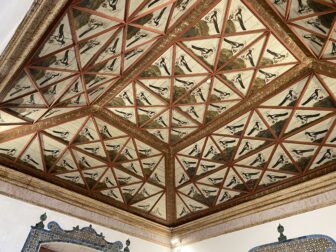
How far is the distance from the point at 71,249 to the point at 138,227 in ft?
6.30

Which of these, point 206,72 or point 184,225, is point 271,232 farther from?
point 206,72

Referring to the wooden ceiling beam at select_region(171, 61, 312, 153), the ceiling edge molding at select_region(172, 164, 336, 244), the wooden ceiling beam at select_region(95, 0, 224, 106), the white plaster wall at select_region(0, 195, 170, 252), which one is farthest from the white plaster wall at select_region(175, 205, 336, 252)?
the wooden ceiling beam at select_region(95, 0, 224, 106)

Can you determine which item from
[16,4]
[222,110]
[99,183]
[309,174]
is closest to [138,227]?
[99,183]

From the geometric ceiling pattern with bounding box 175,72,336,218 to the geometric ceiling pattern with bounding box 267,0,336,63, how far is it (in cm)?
63

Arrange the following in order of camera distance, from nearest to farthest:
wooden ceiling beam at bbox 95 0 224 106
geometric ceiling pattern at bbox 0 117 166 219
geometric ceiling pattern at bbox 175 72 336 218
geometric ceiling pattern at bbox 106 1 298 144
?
wooden ceiling beam at bbox 95 0 224 106 → geometric ceiling pattern at bbox 106 1 298 144 → geometric ceiling pattern at bbox 175 72 336 218 → geometric ceiling pattern at bbox 0 117 166 219

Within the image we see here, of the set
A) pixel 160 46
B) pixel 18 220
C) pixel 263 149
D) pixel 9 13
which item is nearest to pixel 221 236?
pixel 263 149

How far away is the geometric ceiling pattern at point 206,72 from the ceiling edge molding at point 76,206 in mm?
2366

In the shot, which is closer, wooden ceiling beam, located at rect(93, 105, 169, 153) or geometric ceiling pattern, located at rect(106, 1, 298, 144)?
geometric ceiling pattern, located at rect(106, 1, 298, 144)

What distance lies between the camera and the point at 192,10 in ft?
16.0

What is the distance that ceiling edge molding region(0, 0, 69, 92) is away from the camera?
345 centimetres

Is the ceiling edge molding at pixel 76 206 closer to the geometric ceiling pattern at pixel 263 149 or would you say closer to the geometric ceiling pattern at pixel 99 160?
the geometric ceiling pattern at pixel 99 160

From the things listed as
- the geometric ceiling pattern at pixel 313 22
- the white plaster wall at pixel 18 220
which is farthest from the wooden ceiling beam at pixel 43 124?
the geometric ceiling pattern at pixel 313 22

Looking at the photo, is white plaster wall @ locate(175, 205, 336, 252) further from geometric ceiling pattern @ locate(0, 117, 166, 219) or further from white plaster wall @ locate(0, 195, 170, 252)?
white plaster wall @ locate(0, 195, 170, 252)

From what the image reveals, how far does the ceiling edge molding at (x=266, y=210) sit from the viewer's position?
19.7 feet
